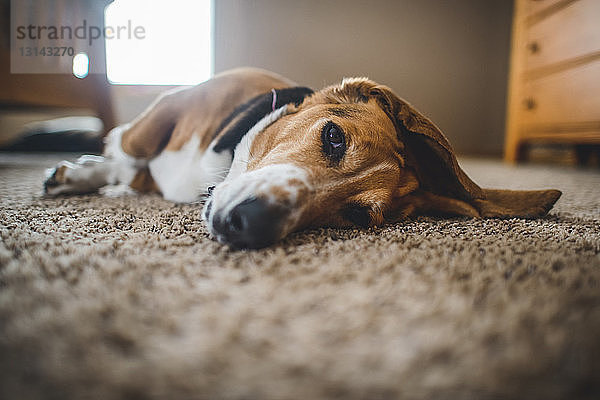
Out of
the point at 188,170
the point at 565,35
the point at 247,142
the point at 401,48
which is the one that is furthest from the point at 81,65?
the point at 401,48

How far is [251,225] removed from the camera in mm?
767

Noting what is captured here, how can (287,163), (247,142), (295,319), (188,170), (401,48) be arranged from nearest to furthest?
(295,319), (287,163), (247,142), (188,170), (401,48)

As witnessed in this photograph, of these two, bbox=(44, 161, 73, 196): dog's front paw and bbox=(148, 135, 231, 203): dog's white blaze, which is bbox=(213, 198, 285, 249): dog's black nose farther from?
bbox=(44, 161, 73, 196): dog's front paw

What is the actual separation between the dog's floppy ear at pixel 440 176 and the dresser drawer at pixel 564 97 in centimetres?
214

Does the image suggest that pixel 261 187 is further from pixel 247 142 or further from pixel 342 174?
pixel 247 142

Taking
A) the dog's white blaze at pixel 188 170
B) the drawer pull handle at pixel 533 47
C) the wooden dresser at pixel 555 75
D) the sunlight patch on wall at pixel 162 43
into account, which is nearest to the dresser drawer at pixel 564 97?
the wooden dresser at pixel 555 75

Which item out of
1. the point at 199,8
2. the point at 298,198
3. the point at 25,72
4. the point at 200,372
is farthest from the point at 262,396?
the point at 199,8

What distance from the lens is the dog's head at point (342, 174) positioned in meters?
0.82

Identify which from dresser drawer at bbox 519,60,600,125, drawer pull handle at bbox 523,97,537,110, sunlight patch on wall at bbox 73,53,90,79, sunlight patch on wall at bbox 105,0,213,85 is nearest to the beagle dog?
sunlight patch on wall at bbox 73,53,90,79

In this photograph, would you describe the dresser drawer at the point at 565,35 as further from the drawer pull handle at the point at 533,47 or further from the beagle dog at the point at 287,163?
the beagle dog at the point at 287,163

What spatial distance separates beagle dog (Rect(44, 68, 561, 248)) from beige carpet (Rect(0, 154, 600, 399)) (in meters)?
0.10

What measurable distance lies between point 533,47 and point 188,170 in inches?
133

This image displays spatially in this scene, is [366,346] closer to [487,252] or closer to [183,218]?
[487,252]

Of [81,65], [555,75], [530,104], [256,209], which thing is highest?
[555,75]
